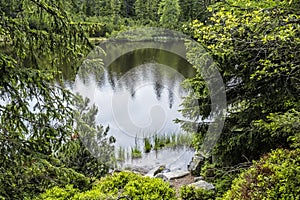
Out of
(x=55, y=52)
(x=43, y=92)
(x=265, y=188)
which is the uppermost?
(x=55, y=52)

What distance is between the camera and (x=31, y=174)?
2510 millimetres

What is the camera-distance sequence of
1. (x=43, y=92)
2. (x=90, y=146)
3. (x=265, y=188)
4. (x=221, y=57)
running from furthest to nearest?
(x=90, y=146)
(x=221, y=57)
(x=265, y=188)
(x=43, y=92)

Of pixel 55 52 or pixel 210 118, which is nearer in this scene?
pixel 55 52

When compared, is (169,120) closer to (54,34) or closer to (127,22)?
(54,34)

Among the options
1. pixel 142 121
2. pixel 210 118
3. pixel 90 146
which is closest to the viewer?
pixel 210 118

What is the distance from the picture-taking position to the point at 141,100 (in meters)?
11.1

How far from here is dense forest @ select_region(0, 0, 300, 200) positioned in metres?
2.39

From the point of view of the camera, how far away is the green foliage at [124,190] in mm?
3733

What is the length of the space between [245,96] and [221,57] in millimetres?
728

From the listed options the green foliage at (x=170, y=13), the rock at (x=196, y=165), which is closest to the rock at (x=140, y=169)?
the rock at (x=196, y=165)

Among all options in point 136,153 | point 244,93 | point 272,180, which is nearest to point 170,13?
point 136,153

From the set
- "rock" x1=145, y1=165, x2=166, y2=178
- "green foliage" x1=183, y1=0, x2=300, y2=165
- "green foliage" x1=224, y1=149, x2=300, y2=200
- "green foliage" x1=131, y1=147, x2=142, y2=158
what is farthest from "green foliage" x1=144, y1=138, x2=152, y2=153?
"green foliage" x1=224, y1=149, x2=300, y2=200

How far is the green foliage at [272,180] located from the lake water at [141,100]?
2.26 metres

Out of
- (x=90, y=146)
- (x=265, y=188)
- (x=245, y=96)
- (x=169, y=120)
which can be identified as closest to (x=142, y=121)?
(x=169, y=120)
